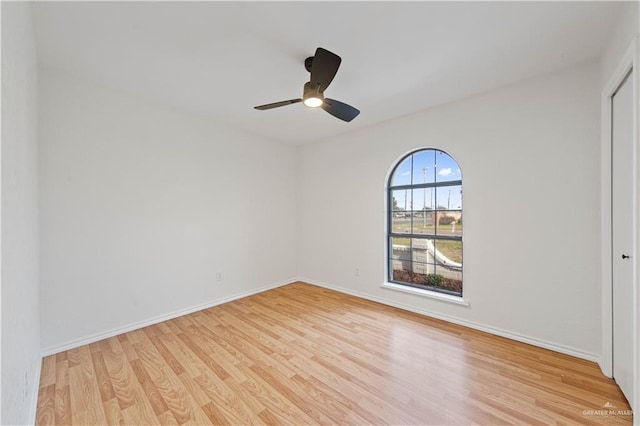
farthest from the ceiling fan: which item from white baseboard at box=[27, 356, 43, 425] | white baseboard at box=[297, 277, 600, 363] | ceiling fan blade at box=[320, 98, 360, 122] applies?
white baseboard at box=[27, 356, 43, 425]

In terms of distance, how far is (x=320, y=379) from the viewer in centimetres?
200

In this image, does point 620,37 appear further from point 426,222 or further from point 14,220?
point 14,220

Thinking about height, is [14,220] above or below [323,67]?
below

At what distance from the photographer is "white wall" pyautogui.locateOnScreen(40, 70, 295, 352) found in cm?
241

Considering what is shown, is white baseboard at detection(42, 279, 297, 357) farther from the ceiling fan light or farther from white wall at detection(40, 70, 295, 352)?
the ceiling fan light

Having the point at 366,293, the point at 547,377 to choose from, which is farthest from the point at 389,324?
the point at 547,377

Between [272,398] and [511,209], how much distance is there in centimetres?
280

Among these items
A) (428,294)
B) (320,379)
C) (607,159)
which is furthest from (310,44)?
(428,294)

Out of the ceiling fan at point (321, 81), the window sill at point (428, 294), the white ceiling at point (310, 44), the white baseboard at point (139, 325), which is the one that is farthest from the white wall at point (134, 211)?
the window sill at point (428, 294)

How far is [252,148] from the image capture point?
411cm

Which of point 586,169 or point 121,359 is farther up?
point 586,169

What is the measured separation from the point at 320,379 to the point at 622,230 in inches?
98.1

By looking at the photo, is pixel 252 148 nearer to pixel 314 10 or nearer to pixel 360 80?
pixel 360 80

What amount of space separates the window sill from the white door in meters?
1.17
